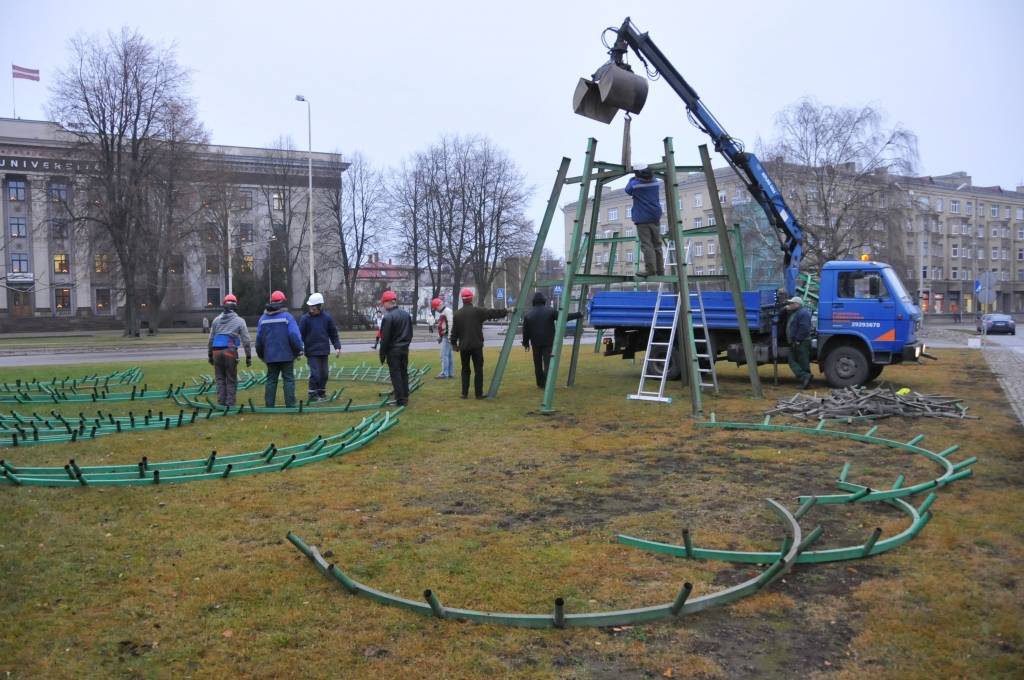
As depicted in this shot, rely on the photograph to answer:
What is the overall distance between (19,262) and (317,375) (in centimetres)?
6237

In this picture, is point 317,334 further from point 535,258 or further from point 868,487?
point 868,487

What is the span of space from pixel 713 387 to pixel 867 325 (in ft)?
9.54

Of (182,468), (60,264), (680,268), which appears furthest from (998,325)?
(60,264)

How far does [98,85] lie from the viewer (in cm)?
3838

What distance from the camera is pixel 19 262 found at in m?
61.2

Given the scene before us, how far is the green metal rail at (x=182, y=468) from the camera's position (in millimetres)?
6465

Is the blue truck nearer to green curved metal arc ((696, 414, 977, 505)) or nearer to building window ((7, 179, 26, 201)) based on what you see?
green curved metal arc ((696, 414, 977, 505))

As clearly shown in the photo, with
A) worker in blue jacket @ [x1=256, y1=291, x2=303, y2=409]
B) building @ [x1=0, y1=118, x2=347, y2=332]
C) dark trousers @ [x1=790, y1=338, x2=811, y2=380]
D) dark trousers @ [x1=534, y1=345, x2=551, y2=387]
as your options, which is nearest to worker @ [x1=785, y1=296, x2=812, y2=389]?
dark trousers @ [x1=790, y1=338, x2=811, y2=380]

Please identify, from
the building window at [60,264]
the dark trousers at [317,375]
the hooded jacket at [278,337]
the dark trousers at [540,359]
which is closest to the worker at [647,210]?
the dark trousers at [540,359]

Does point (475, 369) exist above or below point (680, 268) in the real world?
below

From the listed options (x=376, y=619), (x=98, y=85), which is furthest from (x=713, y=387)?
(x=98, y=85)

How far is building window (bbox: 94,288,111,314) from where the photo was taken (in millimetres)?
62531

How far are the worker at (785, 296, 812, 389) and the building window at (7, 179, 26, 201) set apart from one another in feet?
218

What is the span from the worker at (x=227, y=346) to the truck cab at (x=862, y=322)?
10.0 meters
